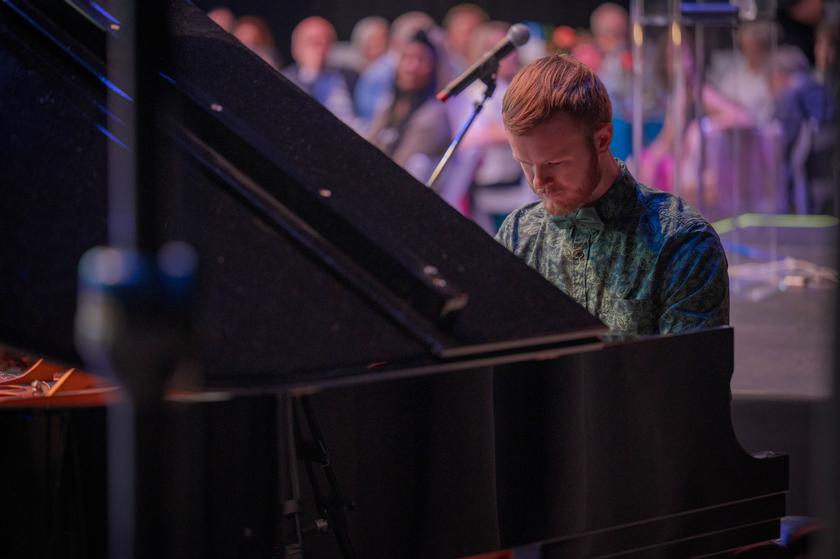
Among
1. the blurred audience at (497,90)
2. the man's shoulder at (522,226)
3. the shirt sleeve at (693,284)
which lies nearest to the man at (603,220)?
the shirt sleeve at (693,284)

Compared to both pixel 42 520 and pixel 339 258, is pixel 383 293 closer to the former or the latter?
pixel 339 258

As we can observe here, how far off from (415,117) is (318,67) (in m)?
0.88

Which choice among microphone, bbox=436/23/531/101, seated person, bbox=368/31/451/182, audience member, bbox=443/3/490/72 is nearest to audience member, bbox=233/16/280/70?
seated person, bbox=368/31/451/182

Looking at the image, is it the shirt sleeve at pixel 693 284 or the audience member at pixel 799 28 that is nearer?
the shirt sleeve at pixel 693 284

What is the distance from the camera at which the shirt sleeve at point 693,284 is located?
2.27 meters

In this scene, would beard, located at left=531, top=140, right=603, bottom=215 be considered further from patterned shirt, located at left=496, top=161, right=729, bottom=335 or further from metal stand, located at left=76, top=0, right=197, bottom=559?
metal stand, located at left=76, top=0, right=197, bottom=559

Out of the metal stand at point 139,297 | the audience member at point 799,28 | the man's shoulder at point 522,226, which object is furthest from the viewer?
the audience member at point 799,28

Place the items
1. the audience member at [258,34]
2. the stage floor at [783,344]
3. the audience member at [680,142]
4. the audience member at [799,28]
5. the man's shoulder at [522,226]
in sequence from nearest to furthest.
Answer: the man's shoulder at [522,226]
the stage floor at [783,344]
the audience member at [680,142]
the audience member at [258,34]
the audience member at [799,28]

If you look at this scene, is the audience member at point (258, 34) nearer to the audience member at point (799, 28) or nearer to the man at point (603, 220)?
the audience member at point (799, 28)

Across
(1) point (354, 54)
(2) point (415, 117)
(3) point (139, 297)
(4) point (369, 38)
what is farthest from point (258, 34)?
(3) point (139, 297)

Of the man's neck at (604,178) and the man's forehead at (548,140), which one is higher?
the man's forehead at (548,140)

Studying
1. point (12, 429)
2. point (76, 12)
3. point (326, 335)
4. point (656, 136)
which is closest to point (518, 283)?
point (326, 335)

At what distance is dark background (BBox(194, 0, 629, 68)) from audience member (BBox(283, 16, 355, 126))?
0.07 meters

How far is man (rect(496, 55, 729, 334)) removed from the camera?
2293 millimetres
